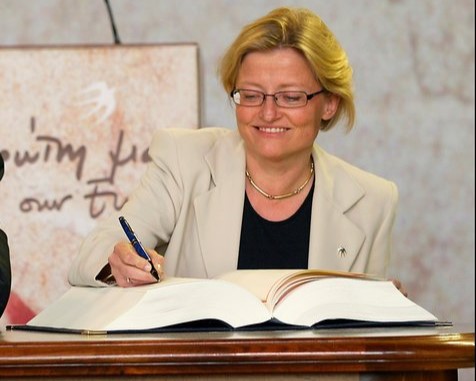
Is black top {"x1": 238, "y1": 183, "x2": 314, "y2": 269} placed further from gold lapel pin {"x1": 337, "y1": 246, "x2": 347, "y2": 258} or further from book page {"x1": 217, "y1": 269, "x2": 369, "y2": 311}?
book page {"x1": 217, "y1": 269, "x2": 369, "y2": 311}

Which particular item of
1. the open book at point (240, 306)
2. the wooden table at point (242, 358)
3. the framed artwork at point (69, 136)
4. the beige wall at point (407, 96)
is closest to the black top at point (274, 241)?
the open book at point (240, 306)

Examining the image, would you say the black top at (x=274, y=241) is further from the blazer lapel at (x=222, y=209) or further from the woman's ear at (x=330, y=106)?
the woman's ear at (x=330, y=106)

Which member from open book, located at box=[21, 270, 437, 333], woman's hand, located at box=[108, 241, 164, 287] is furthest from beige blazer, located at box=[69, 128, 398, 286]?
open book, located at box=[21, 270, 437, 333]

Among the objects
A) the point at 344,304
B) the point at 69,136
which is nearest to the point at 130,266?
the point at 344,304

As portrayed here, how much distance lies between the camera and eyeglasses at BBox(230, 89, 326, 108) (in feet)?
8.11

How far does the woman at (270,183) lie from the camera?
249 centimetres

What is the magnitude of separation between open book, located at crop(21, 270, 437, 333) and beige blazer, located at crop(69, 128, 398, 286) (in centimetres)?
65

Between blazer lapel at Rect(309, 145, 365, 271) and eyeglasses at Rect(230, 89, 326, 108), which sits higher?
eyeglasses at Rect(230, 89, 326, 108)

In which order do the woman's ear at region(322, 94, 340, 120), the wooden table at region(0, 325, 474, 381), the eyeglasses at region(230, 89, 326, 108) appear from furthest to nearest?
the woman's ear at region(322, 94, 340, 120), the eyeglasses at region(230, 89, 326, 108), the wooden table at region(0, 325, 474, 381)

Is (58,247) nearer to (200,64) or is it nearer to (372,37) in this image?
(200,64)

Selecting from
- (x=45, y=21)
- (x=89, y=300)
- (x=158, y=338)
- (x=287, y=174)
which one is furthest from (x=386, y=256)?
(x=45, y=21)

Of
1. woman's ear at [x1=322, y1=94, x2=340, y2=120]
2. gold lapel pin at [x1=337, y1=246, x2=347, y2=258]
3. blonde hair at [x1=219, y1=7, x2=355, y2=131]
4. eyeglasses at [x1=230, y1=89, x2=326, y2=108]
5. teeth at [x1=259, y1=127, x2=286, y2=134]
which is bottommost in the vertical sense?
gold lapel pin at [x1=337, y1=246, x2=347, y2=258]

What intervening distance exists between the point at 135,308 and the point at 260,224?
97 cm

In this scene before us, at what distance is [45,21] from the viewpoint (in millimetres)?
3760
